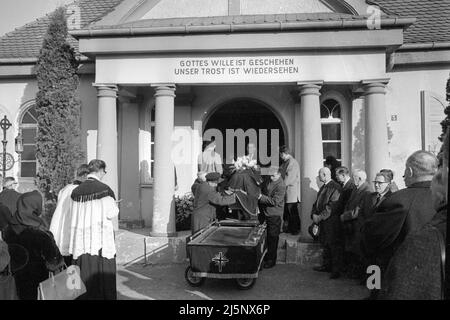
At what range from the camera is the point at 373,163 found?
27.4 feet

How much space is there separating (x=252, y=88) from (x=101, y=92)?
397cm

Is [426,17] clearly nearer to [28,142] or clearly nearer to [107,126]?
[107,126]

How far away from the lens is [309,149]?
8273 mm

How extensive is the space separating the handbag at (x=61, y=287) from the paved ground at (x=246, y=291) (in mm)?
2252

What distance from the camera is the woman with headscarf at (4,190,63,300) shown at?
4098 millimetres

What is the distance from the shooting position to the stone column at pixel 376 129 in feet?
27.3

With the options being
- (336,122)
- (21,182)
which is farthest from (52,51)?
(336,122)

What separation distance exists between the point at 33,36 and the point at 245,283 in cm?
984

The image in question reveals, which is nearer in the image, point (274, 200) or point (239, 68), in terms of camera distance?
point (274, 200)

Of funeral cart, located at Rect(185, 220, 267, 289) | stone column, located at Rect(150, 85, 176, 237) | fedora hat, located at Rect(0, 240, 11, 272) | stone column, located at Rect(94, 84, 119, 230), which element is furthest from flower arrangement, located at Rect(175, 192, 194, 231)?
fedora hat, located at Rect(0, 240, 11, 272)

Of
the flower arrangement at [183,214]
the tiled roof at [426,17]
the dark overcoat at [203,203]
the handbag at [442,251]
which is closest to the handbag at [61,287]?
the handbag at [442,251]

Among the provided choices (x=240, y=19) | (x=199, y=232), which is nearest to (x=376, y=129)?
(x=240, y=19)

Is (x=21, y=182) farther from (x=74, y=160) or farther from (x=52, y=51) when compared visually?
(x=52, y=51)

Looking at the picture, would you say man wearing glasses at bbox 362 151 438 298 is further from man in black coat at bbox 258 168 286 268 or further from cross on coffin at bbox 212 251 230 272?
man in black coat at bbox 258 168 286 268
